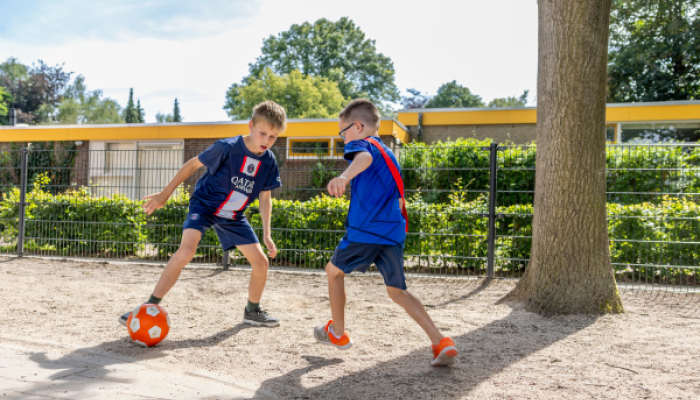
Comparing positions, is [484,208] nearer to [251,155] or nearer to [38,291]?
[251,155]

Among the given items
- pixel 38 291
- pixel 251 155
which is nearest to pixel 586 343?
pixel 251 155

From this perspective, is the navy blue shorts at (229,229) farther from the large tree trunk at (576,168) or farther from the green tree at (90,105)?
the green tree at (90,105)

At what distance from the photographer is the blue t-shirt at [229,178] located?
3.85 metres

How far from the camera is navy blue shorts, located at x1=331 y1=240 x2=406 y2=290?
307 cm

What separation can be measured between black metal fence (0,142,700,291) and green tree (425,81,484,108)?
60.3 metres

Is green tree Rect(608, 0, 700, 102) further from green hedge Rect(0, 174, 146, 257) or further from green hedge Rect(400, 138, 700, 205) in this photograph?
green hedge Rect(0, 174, 146, 257)

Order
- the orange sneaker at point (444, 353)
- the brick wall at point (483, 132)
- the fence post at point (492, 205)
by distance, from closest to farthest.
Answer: the orange sneaker at point (444, 353)
the fence post at point (492, 205)
the brick wall at point (483, 132)

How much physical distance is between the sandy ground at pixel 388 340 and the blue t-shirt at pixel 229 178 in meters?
0.99

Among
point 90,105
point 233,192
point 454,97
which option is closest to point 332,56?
point 454,97

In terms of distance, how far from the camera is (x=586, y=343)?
372cm

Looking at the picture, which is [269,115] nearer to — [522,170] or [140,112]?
[522,170]

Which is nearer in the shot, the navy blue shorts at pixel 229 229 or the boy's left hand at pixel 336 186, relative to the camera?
the boy's left hand at pixel 336 186

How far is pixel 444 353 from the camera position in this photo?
299 centimetres

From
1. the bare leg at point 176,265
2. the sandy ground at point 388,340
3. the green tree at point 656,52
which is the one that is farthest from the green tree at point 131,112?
the bare leg at point 176,265
